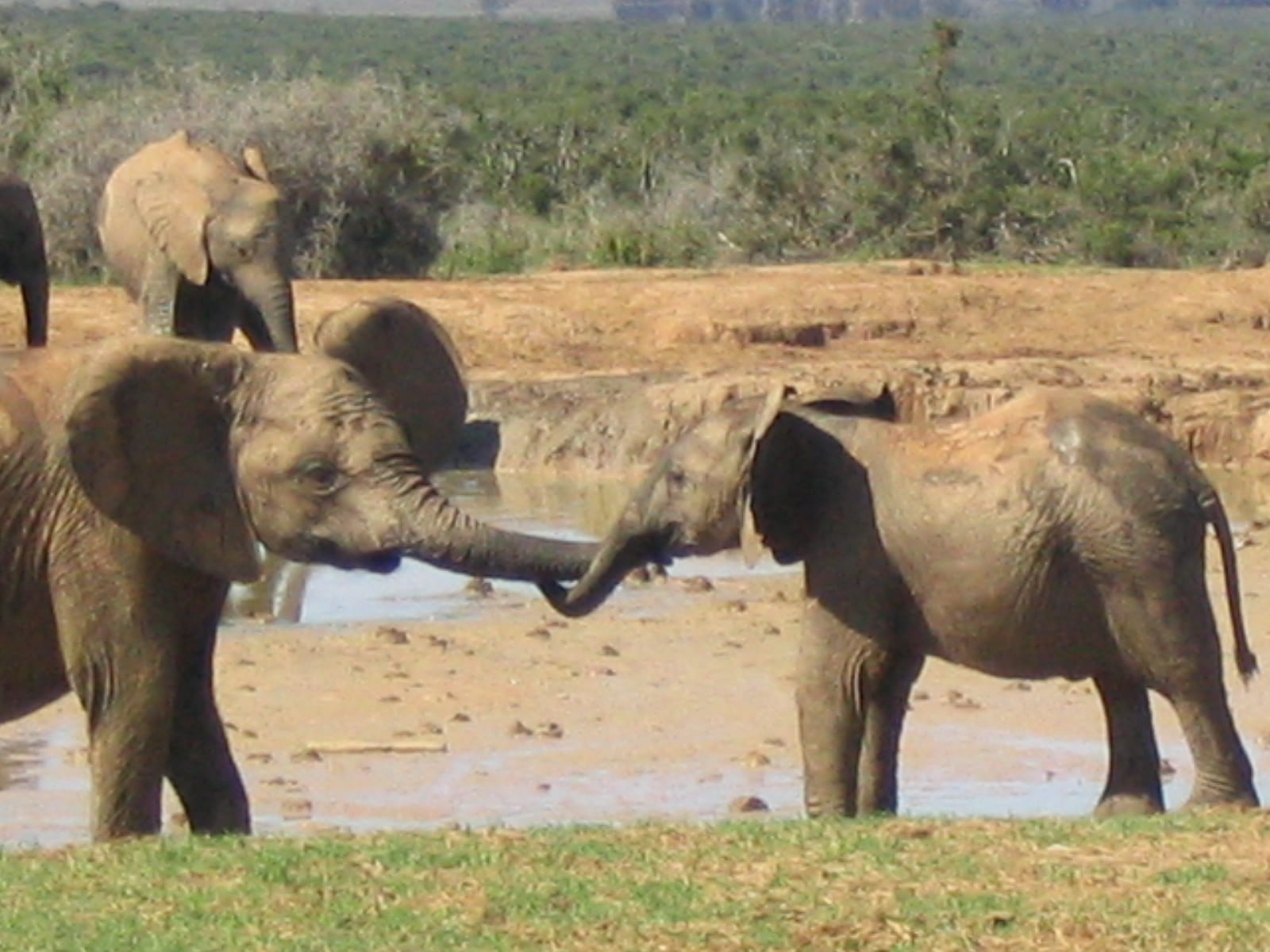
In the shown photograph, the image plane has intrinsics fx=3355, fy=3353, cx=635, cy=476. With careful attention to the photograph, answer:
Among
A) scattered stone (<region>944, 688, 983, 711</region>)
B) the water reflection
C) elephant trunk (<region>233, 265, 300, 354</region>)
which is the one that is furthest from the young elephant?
elephant trunk (<region>233, 265, 300, 354</region>)

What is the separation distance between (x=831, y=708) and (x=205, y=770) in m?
1.97

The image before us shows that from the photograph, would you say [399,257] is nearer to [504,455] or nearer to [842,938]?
[504,455]

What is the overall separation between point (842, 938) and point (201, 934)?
1.30 metres

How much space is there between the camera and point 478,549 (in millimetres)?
7367

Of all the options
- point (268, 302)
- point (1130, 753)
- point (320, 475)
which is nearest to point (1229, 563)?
point (1130, 753)

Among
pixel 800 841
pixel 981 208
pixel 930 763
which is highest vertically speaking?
pixel 800 841

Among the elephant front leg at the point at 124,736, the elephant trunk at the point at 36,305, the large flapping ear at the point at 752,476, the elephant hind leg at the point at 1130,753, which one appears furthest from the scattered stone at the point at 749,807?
the elephant trunk at the point at 36,305

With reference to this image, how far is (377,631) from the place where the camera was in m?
14.6

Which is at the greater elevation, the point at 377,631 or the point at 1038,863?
the point at 1038,863

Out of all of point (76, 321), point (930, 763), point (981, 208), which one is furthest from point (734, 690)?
point (981, 208)

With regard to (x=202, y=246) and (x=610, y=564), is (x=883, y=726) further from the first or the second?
(x=202, y=246)

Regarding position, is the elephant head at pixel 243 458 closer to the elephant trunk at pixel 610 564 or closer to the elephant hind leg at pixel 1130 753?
the elephant trunk at pixel 610 564

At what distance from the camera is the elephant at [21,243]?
1531 cm

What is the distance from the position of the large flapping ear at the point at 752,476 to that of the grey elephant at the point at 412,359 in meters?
0.86
